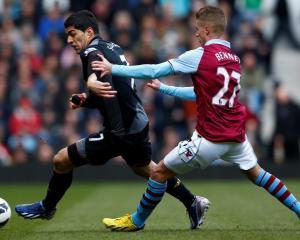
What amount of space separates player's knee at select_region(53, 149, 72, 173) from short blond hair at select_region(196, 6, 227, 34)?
5.92 feet

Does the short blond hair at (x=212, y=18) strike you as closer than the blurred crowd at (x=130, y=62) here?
Yes

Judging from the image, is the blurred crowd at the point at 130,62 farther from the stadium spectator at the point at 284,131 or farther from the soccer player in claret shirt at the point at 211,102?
the soccer player in claret shirt at the point at 211,102

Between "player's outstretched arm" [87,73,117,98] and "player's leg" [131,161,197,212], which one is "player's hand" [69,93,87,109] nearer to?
"player's outstretched arm" [87,73,117,98]

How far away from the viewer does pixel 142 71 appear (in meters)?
8.02

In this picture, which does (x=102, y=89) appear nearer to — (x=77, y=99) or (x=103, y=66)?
(x=103, y=66)

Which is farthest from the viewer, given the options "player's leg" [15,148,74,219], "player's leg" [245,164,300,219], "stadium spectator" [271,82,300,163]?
"stadium spectator" [271,82,300,163]

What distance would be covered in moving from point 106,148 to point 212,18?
1587 mm

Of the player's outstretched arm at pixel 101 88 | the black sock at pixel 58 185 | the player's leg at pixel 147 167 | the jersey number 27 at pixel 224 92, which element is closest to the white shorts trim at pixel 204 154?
the jersey number 27 at pixel 224 92

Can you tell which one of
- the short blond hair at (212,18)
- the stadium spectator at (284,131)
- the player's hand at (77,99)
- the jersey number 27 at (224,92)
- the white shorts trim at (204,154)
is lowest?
the stadium spectator at (284,131)

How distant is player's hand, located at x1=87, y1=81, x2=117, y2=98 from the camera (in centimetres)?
803

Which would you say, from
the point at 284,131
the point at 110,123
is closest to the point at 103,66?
the point at 110,123

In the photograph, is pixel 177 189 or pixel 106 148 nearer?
pixel 106 148

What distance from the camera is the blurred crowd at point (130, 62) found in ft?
55.7

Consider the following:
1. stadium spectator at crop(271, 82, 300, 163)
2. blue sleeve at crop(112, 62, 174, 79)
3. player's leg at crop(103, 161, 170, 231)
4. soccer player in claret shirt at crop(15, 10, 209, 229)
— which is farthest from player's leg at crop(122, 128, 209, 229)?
stadium spectator at crop(271, 82, 300, 163)
